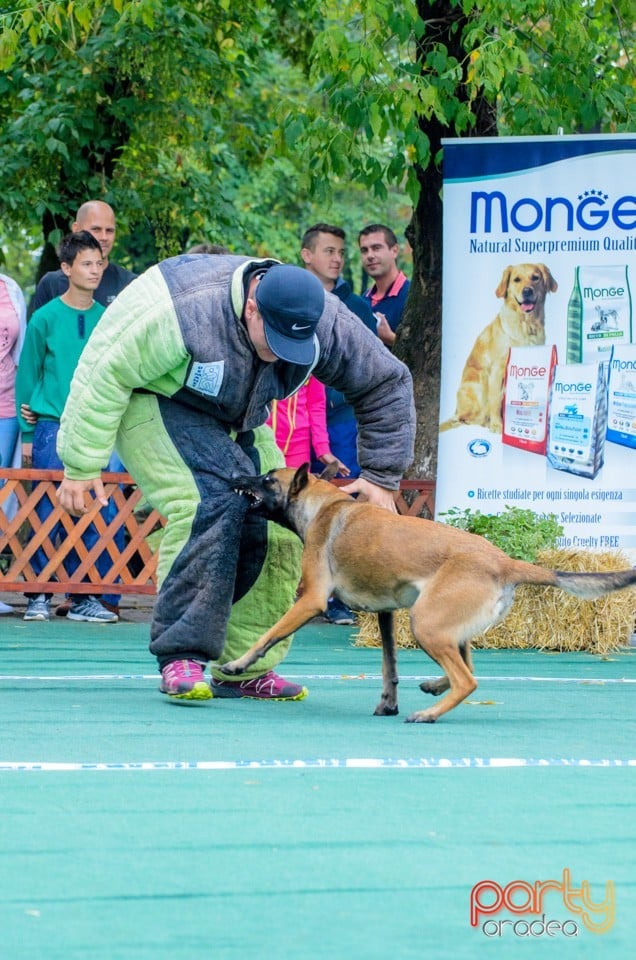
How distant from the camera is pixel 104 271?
10.4m

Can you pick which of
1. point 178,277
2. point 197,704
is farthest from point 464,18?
point 197,704

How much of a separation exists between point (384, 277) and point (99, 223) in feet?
6.51

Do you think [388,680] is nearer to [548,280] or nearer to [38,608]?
[548,280]

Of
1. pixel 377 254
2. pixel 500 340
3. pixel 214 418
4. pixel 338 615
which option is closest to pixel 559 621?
pixel 500 340

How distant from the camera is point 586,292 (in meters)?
9.54

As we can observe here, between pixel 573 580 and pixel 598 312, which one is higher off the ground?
pixel 598 312

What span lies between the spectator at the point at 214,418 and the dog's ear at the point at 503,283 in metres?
3.28

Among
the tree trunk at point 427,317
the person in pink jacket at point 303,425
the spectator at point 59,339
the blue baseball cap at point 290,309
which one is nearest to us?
the blue baseball cap at point 290,309

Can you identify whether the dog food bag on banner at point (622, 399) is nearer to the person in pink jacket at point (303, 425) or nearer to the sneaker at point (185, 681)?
the person in pink jacket at point (303, 425)

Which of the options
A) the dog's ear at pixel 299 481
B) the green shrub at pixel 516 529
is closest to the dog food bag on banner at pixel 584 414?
the green shrub at pixel 516 529

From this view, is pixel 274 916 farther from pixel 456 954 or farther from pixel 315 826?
pixel 315 826

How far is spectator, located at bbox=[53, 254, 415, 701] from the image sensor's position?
6.03 metres

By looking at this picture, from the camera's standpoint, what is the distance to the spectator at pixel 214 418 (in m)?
6.03

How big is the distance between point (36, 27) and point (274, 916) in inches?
351
